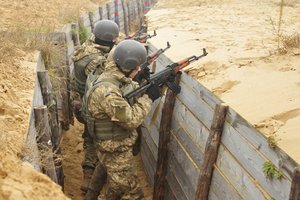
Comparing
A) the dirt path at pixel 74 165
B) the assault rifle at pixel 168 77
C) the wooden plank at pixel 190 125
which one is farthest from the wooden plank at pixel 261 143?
the dirt path at pixel 74 165

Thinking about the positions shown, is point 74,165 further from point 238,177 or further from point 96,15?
point 96,15

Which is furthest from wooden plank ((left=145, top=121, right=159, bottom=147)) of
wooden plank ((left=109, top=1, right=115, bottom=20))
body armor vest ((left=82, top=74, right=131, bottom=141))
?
wooden plank ((left=109, top=1, right=115, bottom=20))

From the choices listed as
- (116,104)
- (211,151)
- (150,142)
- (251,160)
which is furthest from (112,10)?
(251,160)

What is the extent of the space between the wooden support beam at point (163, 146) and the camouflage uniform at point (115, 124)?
0.45 metres

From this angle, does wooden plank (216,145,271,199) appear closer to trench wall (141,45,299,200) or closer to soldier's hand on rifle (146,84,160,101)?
trench wall (141,45,299,200)

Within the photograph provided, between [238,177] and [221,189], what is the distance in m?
0.37

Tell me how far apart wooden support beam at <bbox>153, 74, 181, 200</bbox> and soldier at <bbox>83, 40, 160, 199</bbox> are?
16.4 inches

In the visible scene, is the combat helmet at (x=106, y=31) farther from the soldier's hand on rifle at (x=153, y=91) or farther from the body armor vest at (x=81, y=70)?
the soldier's hand on rifle at (x=153, y=91)

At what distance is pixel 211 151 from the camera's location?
153 inches

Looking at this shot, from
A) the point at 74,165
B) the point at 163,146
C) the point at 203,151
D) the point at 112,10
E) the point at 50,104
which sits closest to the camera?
the point at 203,151

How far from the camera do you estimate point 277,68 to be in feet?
15.6

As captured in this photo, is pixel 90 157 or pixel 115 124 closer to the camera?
pixel 115 124

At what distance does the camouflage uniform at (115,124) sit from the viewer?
443 cm

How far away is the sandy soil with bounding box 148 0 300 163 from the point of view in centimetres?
357
